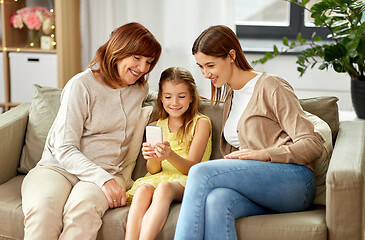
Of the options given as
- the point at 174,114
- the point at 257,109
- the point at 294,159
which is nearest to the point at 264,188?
the point at 294,159

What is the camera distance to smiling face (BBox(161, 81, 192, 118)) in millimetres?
2209

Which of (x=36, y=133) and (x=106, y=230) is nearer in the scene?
(x=106, y=230)

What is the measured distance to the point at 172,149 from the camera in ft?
7.32

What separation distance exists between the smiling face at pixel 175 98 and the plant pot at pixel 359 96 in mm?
965

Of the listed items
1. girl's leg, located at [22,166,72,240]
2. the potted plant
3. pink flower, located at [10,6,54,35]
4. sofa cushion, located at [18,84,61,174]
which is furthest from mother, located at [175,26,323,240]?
pink flower, located at [10,6,54,35]

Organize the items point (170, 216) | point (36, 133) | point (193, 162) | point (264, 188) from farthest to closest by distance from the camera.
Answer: point (36, 133)
point (193, 162)
point (170, 216)
point (264, 188)

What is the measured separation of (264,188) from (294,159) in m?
0.16

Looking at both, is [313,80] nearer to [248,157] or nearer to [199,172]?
[248,157]

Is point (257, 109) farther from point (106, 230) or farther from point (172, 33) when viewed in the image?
point (172, 33)

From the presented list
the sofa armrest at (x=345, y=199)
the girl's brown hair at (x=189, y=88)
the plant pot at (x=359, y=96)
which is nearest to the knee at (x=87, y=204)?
the girl's brown hair at (x=189, y=88)

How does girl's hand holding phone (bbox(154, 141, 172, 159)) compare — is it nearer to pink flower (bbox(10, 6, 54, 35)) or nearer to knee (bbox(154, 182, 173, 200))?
knee (bbox(154, 182, 173, 200))

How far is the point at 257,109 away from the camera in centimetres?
199

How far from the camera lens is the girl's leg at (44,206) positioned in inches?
74.2

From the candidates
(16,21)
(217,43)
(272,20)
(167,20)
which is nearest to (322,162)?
(217,43)
